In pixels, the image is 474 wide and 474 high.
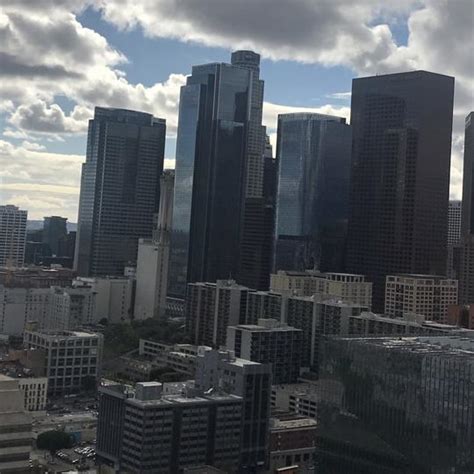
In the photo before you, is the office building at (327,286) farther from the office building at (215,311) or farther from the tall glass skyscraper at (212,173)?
the tall glass skyscraper at (212,173)

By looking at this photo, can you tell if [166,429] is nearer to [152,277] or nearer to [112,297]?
[112,297]

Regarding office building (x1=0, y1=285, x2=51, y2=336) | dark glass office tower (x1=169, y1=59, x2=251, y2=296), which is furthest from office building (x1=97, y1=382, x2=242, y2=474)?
dark glass office tower (x1=169, y1=59, x2=251, y2=296)

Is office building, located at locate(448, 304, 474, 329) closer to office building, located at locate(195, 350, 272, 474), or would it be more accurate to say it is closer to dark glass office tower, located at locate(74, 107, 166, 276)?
office building, located at locate(195, 350, 272, 474)

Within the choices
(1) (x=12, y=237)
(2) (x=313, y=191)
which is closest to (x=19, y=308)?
(1) (x=12, y=237)

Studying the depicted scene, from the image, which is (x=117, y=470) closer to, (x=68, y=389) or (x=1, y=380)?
(x=1, y=380)

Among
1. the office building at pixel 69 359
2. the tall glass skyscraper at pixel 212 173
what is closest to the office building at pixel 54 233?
the tall glass skyscraper at pixel 212 173
